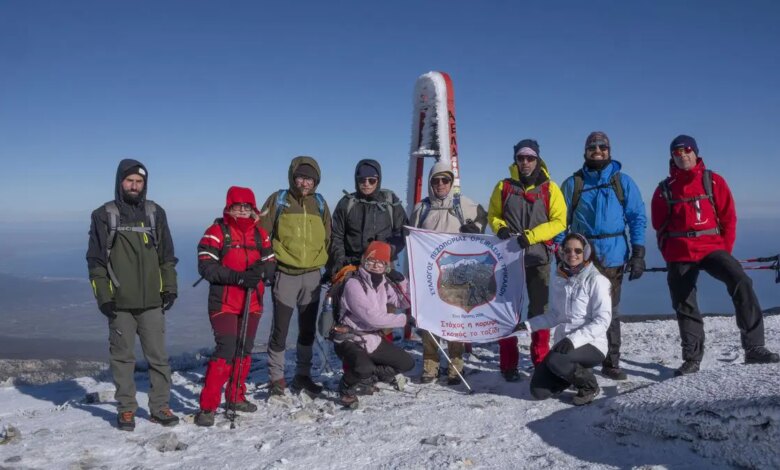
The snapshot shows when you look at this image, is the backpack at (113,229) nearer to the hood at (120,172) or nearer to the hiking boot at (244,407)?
the hood at (120,172)

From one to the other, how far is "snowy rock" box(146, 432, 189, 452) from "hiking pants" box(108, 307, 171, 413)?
0.74 m

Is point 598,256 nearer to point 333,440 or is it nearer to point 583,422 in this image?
point 583,422

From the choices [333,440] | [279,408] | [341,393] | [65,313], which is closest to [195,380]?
[279,408]

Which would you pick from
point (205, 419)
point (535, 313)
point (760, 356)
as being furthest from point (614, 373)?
point (205, 419)

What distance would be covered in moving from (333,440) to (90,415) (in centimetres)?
336

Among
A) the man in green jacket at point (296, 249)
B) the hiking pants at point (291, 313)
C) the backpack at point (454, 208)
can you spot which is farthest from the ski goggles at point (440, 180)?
the hiking pants at point (291, 313)

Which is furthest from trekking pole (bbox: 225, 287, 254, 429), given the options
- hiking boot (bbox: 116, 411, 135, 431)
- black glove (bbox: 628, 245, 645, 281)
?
black glove (bbox: 628, 245, 645, 281)

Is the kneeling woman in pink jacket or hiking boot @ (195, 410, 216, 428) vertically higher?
the kneeling woman in pink jacket

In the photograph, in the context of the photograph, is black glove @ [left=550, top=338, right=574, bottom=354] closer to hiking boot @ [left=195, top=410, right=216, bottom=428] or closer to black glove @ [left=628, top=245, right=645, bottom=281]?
black glove @ [left=628, top=245, right=645, bottom=281]

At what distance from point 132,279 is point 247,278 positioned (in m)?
1.21

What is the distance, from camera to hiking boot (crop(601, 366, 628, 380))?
21.7 ft

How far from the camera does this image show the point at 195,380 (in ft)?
27.7

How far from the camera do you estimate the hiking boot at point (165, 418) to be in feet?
19.0

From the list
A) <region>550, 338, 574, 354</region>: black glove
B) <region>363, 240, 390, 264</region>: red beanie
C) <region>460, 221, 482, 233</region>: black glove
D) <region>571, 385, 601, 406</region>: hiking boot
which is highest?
<region>460, 221, 482, 233</region>: black glove
